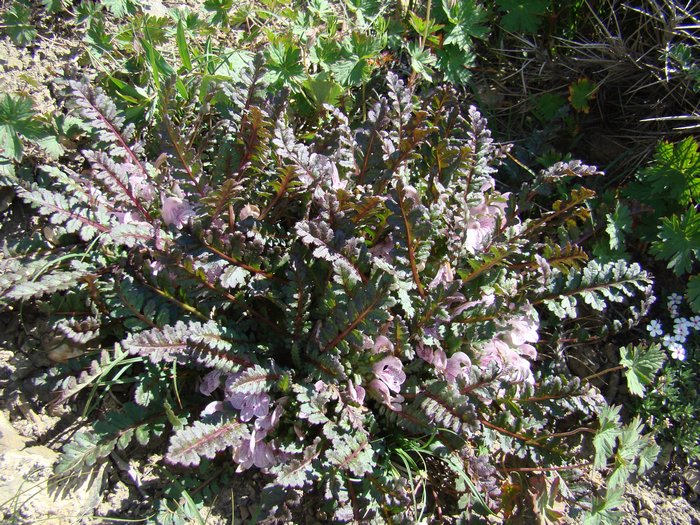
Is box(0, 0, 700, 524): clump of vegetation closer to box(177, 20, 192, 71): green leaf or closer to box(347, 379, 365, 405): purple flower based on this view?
box(347, 379, 365, 405): purple flower

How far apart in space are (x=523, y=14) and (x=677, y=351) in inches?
77.0

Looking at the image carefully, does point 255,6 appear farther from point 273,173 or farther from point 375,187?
point 375,187

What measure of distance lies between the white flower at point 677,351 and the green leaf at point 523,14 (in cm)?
183

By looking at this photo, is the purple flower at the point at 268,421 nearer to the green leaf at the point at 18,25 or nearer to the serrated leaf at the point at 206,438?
the serrated leaf at the point at 206,438

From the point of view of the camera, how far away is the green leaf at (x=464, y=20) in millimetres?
3258

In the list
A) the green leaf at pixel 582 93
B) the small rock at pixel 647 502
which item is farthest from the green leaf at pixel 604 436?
the green leaf at pixel 582 93

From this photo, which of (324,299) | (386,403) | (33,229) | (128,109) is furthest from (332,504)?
(128,109)

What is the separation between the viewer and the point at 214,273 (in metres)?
2.48

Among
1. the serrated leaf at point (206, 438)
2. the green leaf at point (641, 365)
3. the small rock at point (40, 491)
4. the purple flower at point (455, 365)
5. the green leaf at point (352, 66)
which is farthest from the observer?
the green leaf at point (352, 66)

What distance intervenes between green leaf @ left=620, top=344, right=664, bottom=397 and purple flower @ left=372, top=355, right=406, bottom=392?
113 cm

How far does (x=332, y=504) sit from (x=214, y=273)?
41.3 inches

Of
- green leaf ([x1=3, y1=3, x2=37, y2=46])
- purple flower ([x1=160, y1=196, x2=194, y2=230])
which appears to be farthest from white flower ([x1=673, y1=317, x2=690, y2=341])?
green leaf ([x1=3, y1=3, x2=37, y2=46])

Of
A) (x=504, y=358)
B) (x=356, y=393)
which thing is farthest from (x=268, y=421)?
(x=504, y=358)

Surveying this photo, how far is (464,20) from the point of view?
10.8 feet
